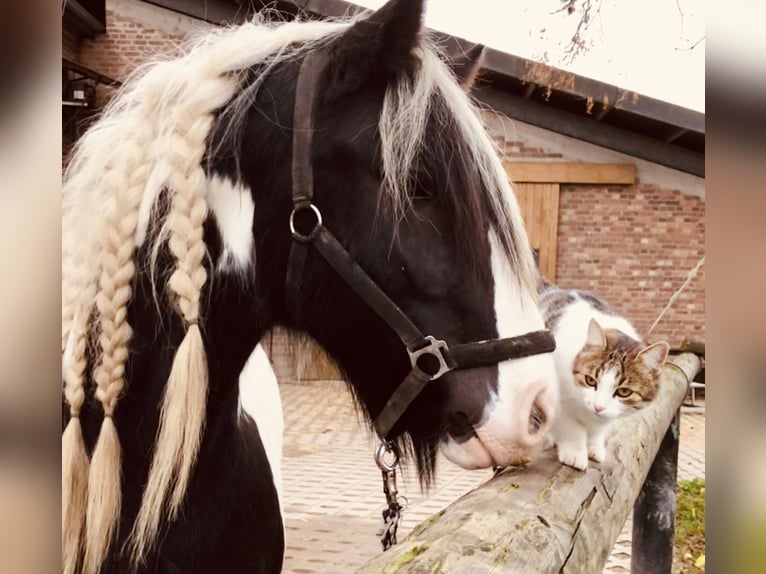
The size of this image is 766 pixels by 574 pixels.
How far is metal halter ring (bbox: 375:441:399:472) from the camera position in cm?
77

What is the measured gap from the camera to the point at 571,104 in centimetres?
162

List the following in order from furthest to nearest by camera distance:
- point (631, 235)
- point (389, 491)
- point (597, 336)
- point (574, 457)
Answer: point (631, 235)
point (597, 336)
point (574, 457)
point (389, 491)

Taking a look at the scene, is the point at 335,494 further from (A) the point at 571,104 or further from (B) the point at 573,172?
(A) the point at 571,104

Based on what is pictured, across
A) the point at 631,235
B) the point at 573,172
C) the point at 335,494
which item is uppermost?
the point at 573,172

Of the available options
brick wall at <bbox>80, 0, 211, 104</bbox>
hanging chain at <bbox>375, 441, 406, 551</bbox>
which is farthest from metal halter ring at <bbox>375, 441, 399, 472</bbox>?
brick wall at <bbox>80, 0, 211, 104</bbox>

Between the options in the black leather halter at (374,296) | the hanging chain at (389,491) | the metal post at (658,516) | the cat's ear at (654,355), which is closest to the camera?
the black leather halter at (374,296)

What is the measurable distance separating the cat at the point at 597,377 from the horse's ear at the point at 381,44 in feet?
1.71

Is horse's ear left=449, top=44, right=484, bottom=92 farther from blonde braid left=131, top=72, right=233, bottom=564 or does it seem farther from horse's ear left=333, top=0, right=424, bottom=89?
blonde braid left=131, top=72, right=233, bottom=564

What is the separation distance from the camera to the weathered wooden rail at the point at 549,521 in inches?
21.4

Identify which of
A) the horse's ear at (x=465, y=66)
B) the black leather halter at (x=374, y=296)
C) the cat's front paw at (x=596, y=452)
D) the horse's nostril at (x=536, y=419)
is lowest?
the cat's front paw at (x=596, y=452)

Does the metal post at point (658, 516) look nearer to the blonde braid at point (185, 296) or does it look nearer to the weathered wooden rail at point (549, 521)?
the weathered wooden rail at point (549, 521)

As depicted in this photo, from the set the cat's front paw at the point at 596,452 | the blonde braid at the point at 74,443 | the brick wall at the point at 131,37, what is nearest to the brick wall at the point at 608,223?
the brick wall at the point at 131,37

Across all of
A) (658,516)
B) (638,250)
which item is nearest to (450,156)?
(638,250)

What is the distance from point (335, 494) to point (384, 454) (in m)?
0.90
